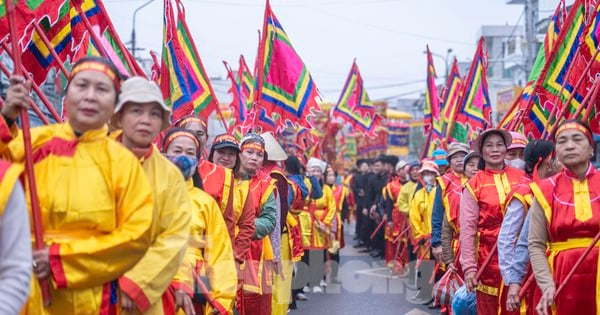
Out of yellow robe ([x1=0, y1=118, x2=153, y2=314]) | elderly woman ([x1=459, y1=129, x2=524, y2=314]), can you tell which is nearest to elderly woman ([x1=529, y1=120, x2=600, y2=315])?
elderly woman ([x1=459, y1=129, x2=524, y2=314])

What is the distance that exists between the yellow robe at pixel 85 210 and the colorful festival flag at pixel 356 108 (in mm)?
17471

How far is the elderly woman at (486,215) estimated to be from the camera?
24.4ft

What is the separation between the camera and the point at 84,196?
3689 mm

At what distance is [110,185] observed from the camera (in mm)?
3797

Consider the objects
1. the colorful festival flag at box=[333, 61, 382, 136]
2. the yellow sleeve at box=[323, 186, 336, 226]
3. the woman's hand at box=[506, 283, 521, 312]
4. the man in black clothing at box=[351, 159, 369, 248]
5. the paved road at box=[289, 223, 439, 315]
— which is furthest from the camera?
the man in black clothing at box=[351, 159, 369, 248]

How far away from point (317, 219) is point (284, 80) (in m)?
3.99

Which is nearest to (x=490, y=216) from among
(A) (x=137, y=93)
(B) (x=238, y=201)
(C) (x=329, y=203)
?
(B) (x=238, y=201)

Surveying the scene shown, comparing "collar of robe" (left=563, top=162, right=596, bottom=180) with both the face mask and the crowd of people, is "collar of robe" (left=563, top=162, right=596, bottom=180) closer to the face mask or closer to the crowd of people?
the crowd of people

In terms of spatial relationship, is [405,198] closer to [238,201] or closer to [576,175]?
[238,201]

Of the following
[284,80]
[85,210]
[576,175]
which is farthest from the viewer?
[284,80]

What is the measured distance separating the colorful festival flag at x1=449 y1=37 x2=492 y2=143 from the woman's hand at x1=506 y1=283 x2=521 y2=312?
7.97 metres

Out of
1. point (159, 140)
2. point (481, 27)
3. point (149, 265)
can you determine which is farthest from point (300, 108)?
point (481, 27)

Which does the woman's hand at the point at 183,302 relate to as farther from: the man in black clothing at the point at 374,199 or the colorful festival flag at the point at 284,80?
the man in black clothing at the point at 374,199

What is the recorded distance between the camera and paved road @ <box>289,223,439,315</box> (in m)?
12.3
